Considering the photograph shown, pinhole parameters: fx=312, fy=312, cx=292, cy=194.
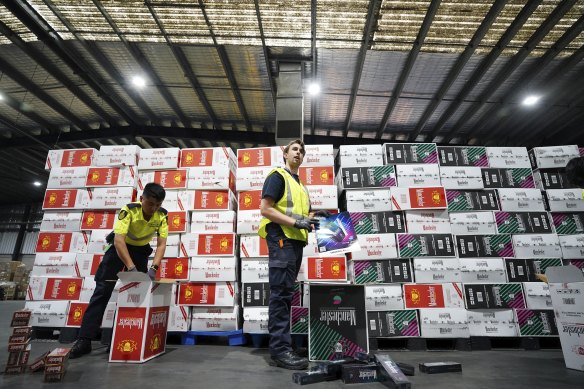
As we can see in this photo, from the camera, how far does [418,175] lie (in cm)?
452

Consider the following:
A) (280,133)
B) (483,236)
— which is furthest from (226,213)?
(483,236)

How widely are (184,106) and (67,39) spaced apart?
2.60 m

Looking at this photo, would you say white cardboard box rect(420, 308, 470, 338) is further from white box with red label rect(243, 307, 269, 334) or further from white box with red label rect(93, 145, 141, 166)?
white box with red label rect(93, 145, 141, 166)

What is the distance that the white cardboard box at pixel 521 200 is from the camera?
4500mm

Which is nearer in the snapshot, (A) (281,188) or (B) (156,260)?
(A) (281,188)

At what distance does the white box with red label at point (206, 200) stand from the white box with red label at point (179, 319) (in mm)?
1332

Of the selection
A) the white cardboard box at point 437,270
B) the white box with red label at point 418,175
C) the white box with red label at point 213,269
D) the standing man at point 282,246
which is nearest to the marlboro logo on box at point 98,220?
the white box with red label at point 213,269

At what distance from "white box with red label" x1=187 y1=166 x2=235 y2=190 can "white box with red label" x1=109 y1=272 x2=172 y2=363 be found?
1.71m

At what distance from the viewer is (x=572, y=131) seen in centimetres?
782

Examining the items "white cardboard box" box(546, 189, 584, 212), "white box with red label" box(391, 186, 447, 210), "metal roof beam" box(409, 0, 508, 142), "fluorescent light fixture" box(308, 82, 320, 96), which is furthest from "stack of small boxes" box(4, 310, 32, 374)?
"metal roof beam" box(409, 0, 508, 142)

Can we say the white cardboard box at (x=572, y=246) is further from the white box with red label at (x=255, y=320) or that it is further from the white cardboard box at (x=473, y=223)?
the white box with red label at (x=255, y=320)

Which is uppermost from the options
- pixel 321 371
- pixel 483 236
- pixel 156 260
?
pixel 483 236

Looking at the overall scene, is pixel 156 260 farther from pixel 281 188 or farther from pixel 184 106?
pixel 184 106

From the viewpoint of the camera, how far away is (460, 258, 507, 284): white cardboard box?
4145mm
